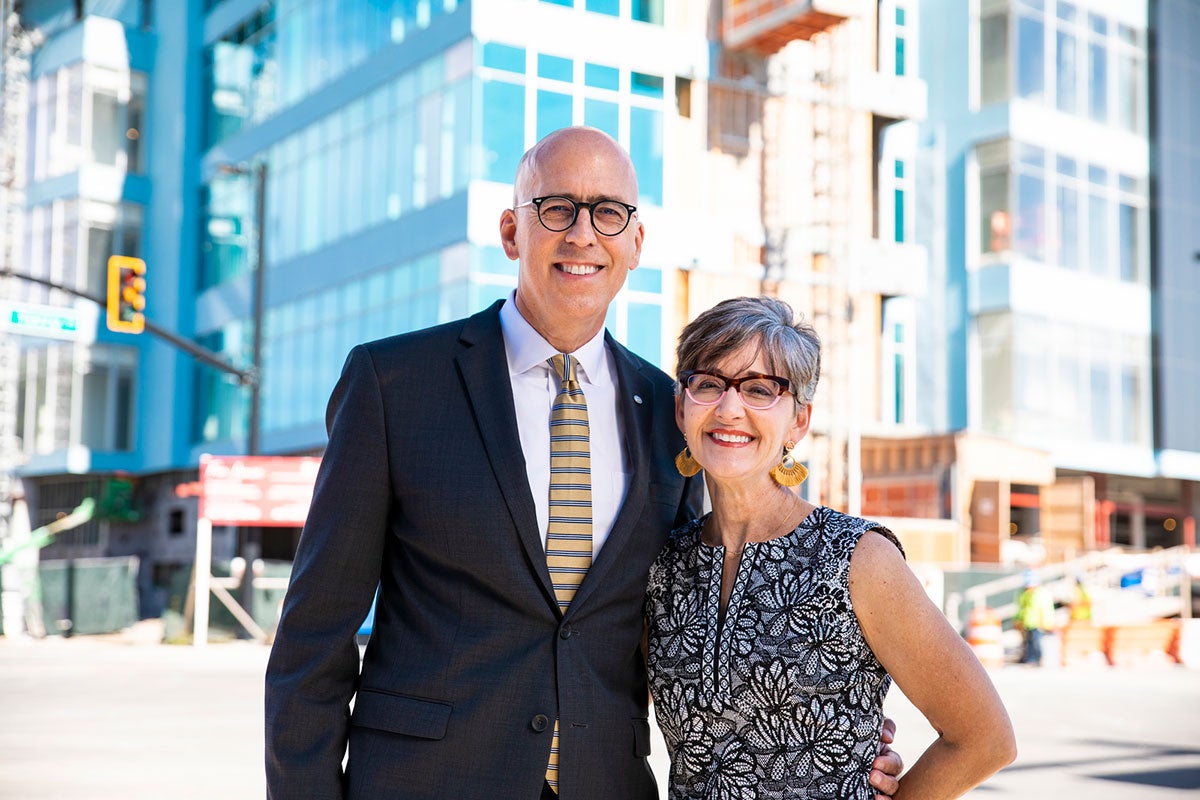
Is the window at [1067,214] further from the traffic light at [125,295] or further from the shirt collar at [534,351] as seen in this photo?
the shirt collar at [534,351]

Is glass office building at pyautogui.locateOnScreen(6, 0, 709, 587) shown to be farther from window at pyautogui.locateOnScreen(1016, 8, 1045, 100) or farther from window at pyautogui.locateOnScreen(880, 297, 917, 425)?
window at pyautogui.locateOnScreen(1016, 8, 1045, 100)

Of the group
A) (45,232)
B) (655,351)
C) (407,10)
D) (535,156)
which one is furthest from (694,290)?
(535,156)

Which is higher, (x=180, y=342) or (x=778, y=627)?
(x=180, y=342)

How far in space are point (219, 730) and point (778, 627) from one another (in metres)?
11.4

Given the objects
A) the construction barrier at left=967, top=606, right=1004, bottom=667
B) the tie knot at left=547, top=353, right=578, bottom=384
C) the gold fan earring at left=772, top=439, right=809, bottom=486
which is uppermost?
the tie knot at left=547, top=353, right=578, bottom=384

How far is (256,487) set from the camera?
2489cm

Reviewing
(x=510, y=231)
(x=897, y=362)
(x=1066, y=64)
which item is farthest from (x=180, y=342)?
(x=1066, y=64)

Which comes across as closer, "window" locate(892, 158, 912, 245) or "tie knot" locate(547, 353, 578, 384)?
"tie knot" locate(547, 353, 578, 384)

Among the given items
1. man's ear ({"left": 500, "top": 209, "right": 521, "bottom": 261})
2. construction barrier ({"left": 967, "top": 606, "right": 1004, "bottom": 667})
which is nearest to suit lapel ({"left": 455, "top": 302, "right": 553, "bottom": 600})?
man's ear ({"left": 500, "top": 209, "right": 521, "bottom": 261})

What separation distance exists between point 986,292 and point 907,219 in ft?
12.4

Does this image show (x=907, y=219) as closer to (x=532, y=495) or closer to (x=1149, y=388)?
(x=1149, y=388)

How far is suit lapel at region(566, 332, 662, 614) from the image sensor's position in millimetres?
3527

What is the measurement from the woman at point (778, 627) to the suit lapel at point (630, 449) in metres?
0.13

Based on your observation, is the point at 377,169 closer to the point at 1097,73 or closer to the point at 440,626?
the point at 1097,73
